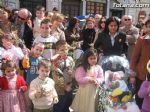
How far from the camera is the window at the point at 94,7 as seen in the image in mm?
26498

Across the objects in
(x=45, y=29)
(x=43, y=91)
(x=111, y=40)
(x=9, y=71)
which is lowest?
(x=43, y=91)

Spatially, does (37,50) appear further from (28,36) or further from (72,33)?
(72,33)

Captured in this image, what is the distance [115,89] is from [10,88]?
57.2 inches

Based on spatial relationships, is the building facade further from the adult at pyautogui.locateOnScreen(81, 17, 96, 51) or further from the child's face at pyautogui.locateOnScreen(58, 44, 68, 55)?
the child's face at pyautogui.locateOnScreen(58, 44, 68, 55)

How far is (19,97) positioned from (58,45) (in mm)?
1138

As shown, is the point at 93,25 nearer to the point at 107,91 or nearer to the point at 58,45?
the point at 58,45

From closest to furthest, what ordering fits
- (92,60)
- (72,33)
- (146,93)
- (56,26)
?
(146,93), (92,60), (56,26), (72,33)

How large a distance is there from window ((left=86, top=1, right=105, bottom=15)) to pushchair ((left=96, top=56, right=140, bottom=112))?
2158 cm

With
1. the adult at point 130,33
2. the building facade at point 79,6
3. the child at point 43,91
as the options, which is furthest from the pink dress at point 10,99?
the building facade at point 79,6

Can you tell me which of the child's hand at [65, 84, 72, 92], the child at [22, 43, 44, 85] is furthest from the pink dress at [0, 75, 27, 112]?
the child's hand at [65, 84, 72, 92]

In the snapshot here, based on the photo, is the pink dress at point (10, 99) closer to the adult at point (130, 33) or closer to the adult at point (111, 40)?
the adult at point (111, 40)

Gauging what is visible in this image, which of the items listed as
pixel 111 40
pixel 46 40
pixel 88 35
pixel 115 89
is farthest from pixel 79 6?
pixel 115 89

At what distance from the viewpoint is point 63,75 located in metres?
5.38

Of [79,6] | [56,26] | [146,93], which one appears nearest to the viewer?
[146,93]
